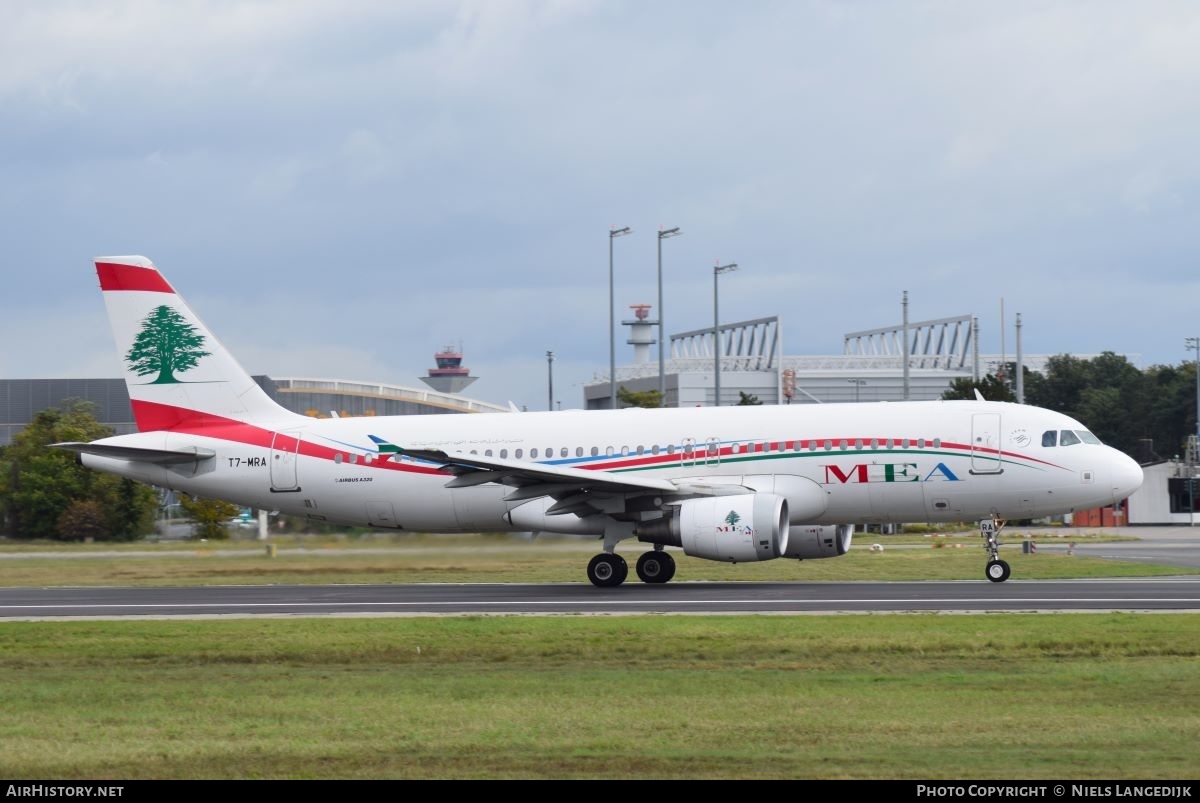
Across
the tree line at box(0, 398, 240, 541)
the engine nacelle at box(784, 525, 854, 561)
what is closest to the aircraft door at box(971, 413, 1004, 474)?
the engine nacelle at box(784, 525, 854, 561)

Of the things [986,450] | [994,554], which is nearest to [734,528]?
[986,450]

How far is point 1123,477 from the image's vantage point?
29.8 m

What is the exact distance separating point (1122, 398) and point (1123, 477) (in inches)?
3282

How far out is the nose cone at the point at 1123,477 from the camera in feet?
97.5

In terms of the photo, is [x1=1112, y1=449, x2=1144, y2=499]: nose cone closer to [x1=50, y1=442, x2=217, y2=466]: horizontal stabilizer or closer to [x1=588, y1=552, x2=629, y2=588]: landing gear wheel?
[x1=588, y1=552, x2=629, y2=588]: landing gear wheel

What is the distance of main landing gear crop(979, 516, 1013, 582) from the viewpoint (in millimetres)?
29422

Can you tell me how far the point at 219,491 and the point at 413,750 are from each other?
22.5 meters

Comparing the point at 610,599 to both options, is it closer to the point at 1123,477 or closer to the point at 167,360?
the point at 1123,477

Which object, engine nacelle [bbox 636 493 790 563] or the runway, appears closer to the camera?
the runway

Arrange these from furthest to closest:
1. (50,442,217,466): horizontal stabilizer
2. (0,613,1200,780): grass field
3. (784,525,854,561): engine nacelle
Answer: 1. (50,442,217,466): horizontal stabilizer
2. (784,525,854,561): engine nacelle
3. (0,613,1200,780): grass field

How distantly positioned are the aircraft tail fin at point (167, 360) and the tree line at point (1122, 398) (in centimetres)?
6881

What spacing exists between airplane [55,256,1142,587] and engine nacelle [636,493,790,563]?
0.12 ft

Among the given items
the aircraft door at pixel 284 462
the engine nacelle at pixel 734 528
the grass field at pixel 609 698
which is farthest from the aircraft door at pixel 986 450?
the aircraft door at pixel 284 462

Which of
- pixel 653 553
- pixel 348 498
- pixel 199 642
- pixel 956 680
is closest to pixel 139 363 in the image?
pixel 348 498
